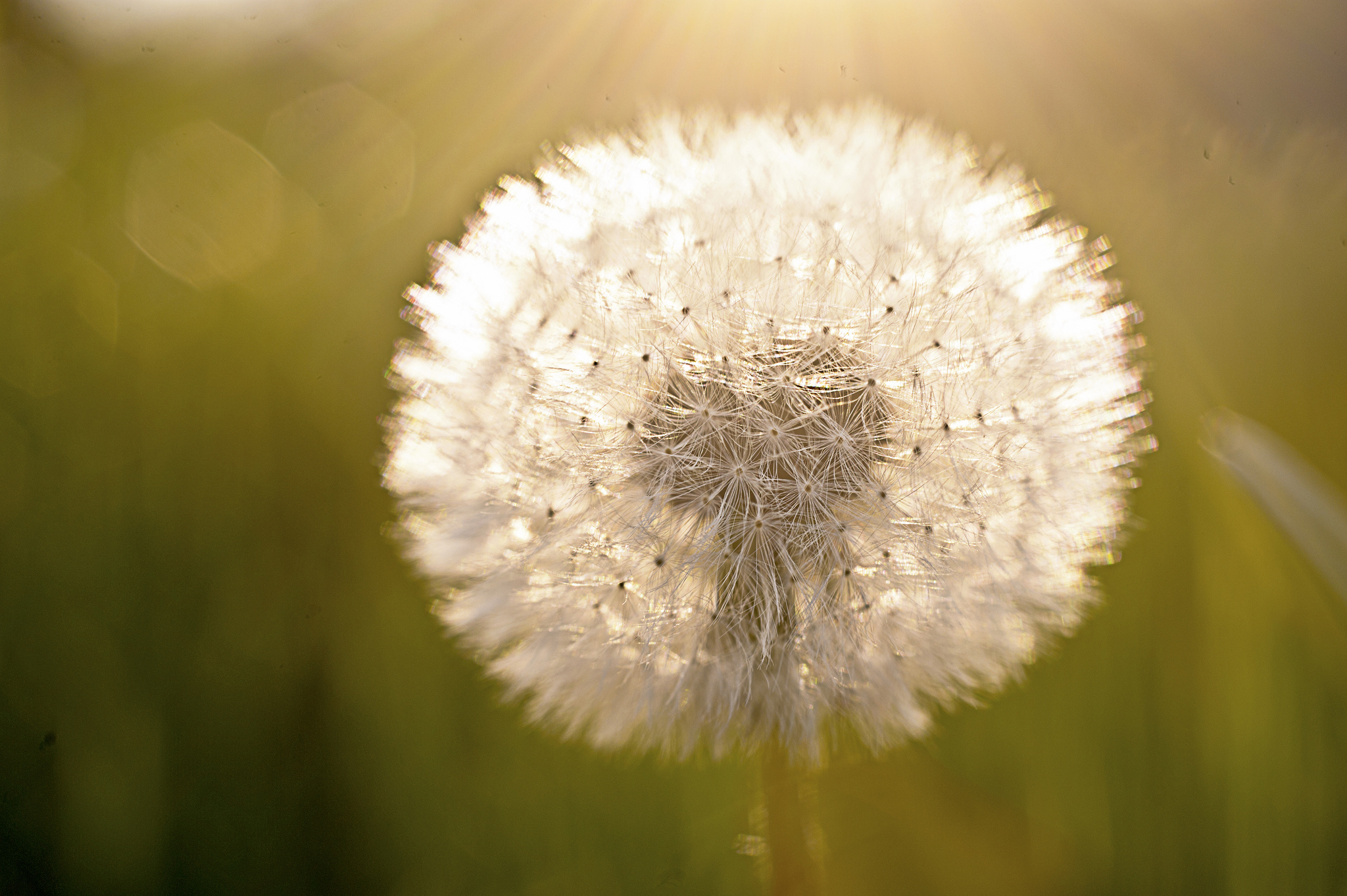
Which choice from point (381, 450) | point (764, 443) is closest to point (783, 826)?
point (764, 443)

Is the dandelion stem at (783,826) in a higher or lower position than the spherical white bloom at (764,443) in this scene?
lower

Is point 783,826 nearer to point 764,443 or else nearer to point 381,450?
point 764,443

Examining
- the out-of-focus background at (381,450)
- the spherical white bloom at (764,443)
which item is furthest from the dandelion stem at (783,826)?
the out-of-focus background at (381,450)

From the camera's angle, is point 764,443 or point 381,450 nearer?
point 764,443

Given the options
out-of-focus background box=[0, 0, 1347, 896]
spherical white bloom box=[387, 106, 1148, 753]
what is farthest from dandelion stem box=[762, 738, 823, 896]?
out-of-focus background box=[0, 0, 1347, 896]

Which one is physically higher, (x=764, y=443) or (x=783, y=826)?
(x=764, y=443)

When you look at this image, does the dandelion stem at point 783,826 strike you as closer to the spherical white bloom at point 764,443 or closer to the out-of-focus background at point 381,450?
the spherical white bloom at point 764,443
